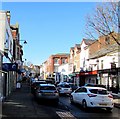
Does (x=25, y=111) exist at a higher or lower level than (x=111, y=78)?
lower

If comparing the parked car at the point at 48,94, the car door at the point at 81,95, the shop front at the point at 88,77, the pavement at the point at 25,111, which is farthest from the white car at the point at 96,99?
the shop front at the point at 88,77

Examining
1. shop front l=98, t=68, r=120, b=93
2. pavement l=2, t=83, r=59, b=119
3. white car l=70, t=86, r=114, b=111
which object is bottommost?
pavement l=2, t=83, r=59, b=119

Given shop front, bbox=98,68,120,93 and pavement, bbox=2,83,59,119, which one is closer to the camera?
pavement, bbox=2,83,59,119

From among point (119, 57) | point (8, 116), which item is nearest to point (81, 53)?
point (119, 57)

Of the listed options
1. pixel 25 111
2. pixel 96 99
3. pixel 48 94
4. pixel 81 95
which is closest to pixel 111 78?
pixel 48 94

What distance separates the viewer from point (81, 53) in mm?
65938

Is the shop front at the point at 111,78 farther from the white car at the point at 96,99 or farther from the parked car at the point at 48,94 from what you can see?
the white car at the point at 96,99

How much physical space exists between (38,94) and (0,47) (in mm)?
4922

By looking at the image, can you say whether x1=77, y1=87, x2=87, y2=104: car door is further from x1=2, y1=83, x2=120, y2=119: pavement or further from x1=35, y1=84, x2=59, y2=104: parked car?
→ x1=35, y1=84, x2=59, y2=104: parked car

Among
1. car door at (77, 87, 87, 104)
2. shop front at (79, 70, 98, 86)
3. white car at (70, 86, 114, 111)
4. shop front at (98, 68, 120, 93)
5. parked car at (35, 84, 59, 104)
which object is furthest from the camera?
shop front at (79, 70, 98, 86)

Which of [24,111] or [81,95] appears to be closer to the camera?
[24,111]

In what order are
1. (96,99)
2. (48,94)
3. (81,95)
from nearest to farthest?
(96,99) → (81,95) → (48,94)

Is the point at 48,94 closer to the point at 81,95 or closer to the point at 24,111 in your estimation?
the point at 81,95

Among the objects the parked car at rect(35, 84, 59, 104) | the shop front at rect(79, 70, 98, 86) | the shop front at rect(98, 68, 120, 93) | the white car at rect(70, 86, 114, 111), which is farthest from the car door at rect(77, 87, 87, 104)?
the shop front at rect(79, 70, 98, 86)
